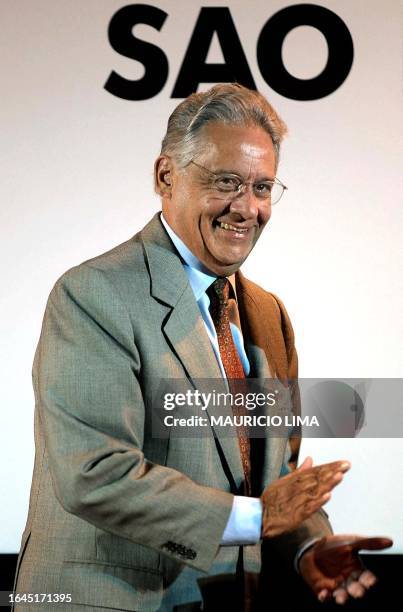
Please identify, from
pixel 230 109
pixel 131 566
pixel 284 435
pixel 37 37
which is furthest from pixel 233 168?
pixel 37 37

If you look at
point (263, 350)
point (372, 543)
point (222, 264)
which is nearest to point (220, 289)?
point (222, 264)

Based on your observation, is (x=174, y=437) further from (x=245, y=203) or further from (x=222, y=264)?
(x=245, y=203)

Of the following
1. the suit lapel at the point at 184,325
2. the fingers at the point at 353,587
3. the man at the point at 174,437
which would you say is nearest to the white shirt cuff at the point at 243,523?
the man at the point at 174,437

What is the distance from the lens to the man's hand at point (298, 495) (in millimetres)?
1883

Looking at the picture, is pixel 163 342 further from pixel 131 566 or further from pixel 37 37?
pixel 37 37

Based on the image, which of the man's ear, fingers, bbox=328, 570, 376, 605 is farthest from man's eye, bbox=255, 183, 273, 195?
fingers, bbox=328, 570, 376, 605

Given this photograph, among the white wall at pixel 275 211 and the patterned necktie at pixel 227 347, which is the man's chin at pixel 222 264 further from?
the white wall at pixel 275 211

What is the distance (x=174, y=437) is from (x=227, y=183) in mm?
663

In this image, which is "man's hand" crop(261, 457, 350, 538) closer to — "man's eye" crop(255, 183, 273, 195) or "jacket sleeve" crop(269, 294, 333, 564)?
"jacket sleeve" crop(269, 294, 333, 564)

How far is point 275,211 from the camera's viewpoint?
10.6 ft

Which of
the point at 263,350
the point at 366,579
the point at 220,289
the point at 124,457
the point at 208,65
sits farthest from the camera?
the point at 208,65

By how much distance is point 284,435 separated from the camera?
7.85 ft

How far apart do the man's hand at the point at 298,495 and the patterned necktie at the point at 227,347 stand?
224 mm

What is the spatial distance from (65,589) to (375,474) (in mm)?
1548
